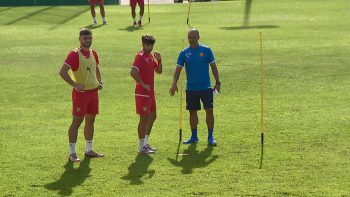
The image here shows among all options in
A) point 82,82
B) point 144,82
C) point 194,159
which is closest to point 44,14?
point 144,82

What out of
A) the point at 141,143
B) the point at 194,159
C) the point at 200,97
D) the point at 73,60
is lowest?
the point at 194,159

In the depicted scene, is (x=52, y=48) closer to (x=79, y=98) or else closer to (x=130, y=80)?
(x=130, y=80)

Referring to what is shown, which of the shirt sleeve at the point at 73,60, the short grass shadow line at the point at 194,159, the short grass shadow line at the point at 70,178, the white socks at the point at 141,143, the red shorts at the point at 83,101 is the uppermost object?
the shirt sleeve at the point at 73,60

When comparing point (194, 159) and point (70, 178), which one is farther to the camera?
point (194, 159)

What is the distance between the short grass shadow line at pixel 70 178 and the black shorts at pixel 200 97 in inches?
Answer: 84.8

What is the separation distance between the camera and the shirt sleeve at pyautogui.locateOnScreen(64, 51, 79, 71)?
724cm

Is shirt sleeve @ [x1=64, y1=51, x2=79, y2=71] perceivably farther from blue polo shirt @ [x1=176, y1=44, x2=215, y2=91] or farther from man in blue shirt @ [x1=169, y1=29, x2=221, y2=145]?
blue polo shirt @ [x1=176, y1=44, x2=215, y2=91]

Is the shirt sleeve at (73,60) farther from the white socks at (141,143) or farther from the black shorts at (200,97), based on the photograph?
the black shorts at (200,97)

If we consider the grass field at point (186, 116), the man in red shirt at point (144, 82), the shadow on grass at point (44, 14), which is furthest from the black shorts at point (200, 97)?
the shadow on grass at point (44, 14)

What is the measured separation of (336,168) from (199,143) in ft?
8.36

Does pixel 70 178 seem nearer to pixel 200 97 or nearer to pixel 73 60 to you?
pixel 73 60

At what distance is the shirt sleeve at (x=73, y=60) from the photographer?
7.24m

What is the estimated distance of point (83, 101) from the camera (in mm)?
7426

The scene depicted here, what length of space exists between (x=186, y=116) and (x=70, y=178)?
424 centimetres
